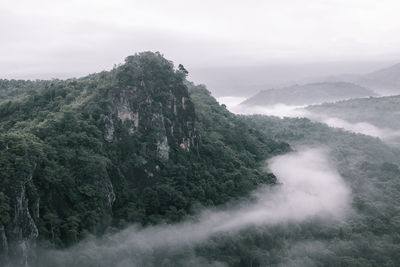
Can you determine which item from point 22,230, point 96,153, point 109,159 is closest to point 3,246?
point 22,230

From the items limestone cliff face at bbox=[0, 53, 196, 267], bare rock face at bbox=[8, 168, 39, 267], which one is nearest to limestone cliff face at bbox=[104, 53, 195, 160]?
limestone cliff face at bbox=[0, 53, 196, 267]

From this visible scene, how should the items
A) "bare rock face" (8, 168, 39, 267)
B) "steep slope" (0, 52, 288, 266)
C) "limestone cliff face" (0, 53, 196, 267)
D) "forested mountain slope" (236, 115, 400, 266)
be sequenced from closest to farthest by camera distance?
"bare rock face" (8, 168, 39, 267) < "limestone cliff face" (0, 53, 196, 267) < "steep slope" (0, 52, 288, 266) < "forested mountain slope" (236, 115, 400, 266)

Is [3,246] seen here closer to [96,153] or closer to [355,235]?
[96,153]

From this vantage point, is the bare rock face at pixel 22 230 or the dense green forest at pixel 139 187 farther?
the dense green forest at pixel 139 187

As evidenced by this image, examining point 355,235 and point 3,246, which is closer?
point 3,246

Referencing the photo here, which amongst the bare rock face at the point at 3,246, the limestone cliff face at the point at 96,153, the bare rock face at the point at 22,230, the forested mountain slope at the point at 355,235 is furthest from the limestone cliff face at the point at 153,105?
the bare rock face at the point at 3,246

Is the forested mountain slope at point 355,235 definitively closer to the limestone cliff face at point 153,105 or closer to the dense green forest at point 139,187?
the dense green forest at point 139,187

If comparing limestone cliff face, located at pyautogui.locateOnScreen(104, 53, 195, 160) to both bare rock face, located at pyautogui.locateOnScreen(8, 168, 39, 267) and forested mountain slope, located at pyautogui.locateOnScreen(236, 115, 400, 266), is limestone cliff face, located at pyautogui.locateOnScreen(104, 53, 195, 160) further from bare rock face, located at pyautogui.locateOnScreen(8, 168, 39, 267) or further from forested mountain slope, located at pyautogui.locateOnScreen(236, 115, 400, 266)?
bare rock face, located at pyautogui.locateOnScreen(8, 168, 39, 267)

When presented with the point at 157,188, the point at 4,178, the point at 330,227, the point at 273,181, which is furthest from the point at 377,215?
the point at 4,178
